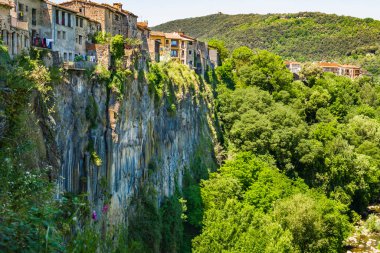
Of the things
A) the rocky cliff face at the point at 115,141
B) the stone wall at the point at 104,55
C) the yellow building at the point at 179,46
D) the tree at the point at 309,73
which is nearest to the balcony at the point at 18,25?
the rocky cliff face at the point at 115,141

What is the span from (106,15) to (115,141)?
17789 mm

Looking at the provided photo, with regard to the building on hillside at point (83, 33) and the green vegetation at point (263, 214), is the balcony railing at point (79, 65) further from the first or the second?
the green vegetation at point (263, 214)

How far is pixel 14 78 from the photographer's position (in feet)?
72.0

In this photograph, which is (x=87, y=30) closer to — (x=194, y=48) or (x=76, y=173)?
(x=76, y=173)

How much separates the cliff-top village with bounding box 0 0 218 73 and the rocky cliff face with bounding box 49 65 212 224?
249 cm

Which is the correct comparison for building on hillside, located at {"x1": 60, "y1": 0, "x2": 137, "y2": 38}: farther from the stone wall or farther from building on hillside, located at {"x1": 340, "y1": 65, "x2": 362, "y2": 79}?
building on hillside, located at {"x1": 340, "y1": 65, "x2": 362, "y2": 79}

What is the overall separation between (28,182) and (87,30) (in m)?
28.6

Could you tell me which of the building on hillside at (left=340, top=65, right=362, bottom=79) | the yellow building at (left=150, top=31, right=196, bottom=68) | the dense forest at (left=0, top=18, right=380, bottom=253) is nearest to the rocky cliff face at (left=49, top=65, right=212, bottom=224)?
the dense forest at (left=0, top=18, right=380, bottom=253)

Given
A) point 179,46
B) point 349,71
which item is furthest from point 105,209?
point 349,71

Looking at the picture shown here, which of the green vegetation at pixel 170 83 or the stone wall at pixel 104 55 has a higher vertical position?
the stone wall at pixel 104 55

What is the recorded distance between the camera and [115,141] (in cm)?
3341

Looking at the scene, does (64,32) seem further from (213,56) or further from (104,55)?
(213,56)

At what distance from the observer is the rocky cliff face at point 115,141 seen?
2748 cm

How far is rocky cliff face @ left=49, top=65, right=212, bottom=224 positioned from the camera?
2748 centimetres
